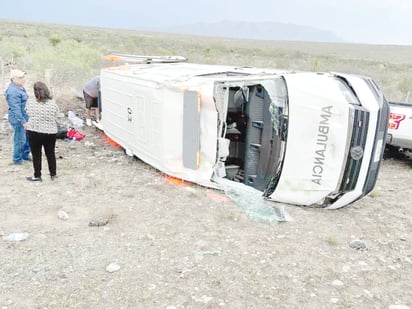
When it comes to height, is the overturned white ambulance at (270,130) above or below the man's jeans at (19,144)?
above

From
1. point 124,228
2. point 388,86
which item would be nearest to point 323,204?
point 124,228

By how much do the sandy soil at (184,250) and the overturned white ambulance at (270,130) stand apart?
1.21 feet

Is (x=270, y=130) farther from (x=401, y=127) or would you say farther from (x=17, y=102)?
(x=17, y=102)

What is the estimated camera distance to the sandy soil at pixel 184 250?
3770 mm

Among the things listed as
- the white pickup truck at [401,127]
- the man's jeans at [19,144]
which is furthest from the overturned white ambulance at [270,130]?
the white pickup truck at [401,127]

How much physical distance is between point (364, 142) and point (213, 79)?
82.5 inches

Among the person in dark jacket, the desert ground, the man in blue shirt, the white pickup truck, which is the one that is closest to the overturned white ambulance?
the desert ground

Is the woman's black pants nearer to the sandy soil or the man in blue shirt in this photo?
the sandy soil

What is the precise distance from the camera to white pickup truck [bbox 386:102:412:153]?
25.6ft

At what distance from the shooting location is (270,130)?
5613 mm

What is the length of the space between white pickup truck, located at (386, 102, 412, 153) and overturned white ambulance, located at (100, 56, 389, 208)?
8.76 ft

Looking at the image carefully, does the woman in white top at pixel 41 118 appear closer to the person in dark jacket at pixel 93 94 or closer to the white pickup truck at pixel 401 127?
the person in dark jacket at pixel 93 94

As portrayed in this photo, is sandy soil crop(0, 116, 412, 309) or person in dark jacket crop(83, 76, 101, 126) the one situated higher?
person in dark jacket crop(83, 76, 101, 126)

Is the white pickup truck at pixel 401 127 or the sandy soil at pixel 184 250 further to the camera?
the white pickup truck at pixel 401 127
